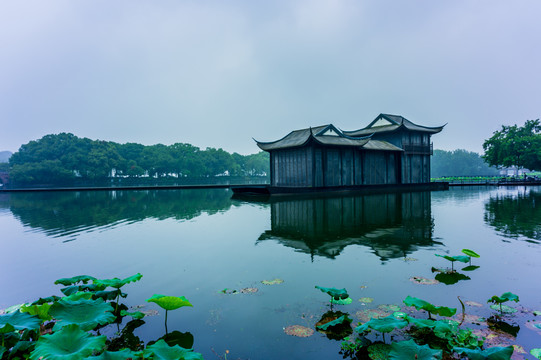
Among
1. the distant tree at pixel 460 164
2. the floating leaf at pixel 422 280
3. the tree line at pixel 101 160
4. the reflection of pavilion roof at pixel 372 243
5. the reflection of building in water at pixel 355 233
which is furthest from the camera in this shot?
the distant tree at pixel 460 164

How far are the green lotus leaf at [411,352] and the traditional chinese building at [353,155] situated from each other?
20544 mm

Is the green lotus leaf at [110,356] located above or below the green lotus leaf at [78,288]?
above

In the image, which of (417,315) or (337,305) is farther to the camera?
(337,305)

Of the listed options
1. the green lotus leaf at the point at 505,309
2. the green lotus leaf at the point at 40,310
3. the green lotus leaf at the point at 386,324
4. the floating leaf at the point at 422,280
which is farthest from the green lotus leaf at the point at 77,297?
the green lotus leaf at the point at 505,309

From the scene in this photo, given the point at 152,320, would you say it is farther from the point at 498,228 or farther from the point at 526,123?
the point at 526,123

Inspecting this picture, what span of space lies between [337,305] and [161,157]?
55612 millimetres

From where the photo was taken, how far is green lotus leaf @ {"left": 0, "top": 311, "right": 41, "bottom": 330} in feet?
8.76

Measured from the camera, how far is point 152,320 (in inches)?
141

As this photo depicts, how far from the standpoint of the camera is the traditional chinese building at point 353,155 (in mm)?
24516

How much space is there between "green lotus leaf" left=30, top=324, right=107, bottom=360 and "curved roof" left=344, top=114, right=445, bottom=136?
30.0 m

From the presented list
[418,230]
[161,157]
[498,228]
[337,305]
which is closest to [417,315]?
[337,305]

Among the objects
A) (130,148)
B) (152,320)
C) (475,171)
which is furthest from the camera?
(475,171)

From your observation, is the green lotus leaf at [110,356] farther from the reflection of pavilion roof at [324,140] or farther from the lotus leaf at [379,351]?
the reflection of pavilion roof at [324,140]

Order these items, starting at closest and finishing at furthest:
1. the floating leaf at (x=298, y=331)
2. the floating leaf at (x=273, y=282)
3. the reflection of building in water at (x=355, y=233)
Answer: the floating leaf at (x=298, y=331) → the floating leaf at (x=273, y=282) → the reflection of building in water at (x=355, y=233)
